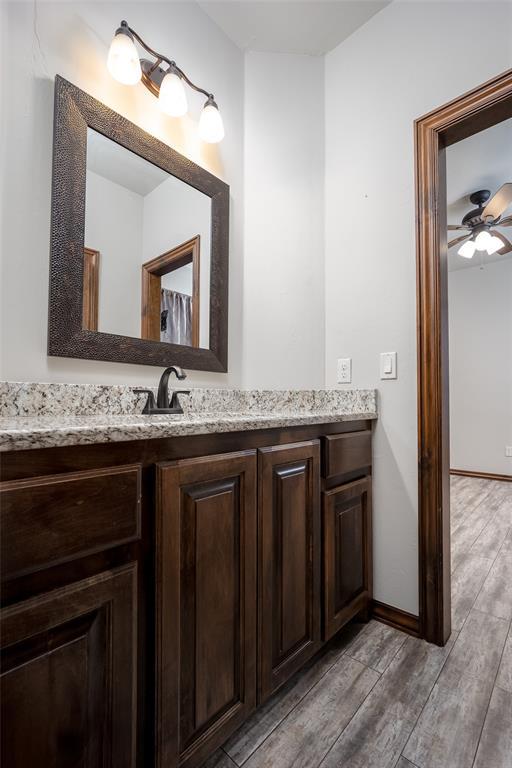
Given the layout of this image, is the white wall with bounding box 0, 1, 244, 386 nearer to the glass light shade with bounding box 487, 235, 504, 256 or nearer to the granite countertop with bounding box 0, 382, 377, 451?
the granite countertop with bounding box 0, 382, 377, 451

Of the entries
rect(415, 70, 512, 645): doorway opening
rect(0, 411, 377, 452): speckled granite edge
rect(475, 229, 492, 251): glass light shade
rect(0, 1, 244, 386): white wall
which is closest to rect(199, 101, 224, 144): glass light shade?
rect(0, 1, 244, 386): white wall

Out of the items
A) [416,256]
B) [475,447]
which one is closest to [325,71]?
[416,256]

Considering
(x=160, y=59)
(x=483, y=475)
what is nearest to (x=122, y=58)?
(x=160, y=59)

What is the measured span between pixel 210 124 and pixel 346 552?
183 cm

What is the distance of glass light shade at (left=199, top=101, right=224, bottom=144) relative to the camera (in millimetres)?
1512

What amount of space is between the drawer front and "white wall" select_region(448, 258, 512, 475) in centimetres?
471

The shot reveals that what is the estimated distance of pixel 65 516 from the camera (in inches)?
24.2

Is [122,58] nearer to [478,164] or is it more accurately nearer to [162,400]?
[162,400]

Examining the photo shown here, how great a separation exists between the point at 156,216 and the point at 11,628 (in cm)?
135

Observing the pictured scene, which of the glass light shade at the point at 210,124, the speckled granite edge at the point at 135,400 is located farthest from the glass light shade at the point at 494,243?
the glass light shade at the point at 210,124

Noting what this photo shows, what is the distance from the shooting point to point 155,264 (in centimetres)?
142

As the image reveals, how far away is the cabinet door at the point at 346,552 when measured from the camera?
126cm

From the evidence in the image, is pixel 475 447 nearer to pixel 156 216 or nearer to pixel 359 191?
pixel 359 191

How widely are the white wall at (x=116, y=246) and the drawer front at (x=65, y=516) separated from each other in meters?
0.71
